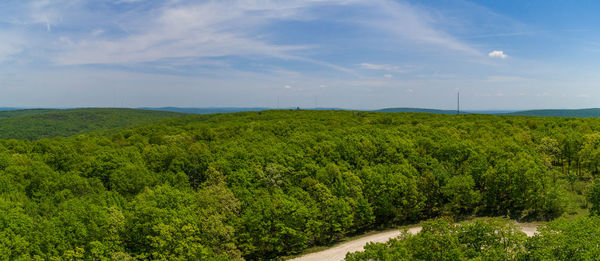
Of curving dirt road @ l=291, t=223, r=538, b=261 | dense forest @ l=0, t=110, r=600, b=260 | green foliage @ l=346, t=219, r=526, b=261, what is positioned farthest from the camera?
curving dirt road @ l=291, t=223, r=538, b=261

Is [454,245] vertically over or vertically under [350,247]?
over

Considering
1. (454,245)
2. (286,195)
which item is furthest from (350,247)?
(454,245)

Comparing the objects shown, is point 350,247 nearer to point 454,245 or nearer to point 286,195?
point 286,195

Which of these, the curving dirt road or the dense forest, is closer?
the dense forest

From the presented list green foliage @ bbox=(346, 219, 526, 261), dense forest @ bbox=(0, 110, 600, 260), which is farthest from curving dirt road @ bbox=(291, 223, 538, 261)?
green foliage @ bbox=(346, 219, 526, 261)

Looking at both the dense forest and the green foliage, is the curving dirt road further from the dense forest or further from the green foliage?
the green foliage

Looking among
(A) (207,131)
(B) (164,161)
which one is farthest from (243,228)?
(A) (207,131)

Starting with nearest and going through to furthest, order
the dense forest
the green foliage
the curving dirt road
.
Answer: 1. the green foliage
2. the dense forest
3. the curving dirt road

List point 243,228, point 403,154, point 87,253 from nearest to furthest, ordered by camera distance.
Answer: point 87,253 < point 243,228 < point 403,154

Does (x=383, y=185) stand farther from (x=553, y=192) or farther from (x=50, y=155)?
(x=50, y=155)
